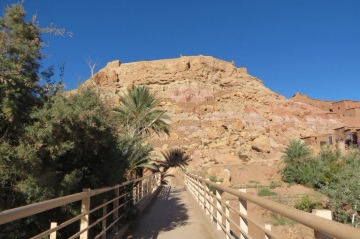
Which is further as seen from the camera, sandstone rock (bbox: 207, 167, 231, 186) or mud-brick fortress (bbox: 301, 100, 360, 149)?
mud-brick fortress (bbox: 301, 100, 360, 149)

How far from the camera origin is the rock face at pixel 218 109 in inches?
1837

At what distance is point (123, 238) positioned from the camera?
7875 millimetres

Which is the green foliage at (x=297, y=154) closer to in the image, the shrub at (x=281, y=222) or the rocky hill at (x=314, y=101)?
the shrub at (x=281, y=222)

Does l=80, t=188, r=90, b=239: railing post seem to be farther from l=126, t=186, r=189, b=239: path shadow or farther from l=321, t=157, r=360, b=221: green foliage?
l=321, t=157, r=360, b=221: green foliage

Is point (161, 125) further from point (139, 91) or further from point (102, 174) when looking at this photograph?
point (102, 174)

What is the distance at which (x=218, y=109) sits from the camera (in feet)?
215

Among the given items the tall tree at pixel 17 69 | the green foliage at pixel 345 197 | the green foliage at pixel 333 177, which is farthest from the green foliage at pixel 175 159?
the tall tree at pixel 17 69

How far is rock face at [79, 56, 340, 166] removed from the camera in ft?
153

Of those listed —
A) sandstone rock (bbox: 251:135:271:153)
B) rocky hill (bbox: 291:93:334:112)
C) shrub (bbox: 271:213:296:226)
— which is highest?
rocky hill (bbox: 291:93:334:112)

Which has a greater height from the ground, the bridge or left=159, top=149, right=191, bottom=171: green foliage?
left=159, top=149, right=191, bottom=171: green foliage

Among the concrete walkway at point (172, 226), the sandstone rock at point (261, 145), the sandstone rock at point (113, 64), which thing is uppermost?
the sandstone rock at point (113, 64)

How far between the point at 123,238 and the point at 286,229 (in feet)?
26.3

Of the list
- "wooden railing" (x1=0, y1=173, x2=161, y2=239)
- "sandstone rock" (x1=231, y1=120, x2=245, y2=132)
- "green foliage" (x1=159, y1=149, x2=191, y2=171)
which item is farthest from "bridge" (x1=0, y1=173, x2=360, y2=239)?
"sandstone rock" (x1=231, y1=120, x2=245, y2=132)

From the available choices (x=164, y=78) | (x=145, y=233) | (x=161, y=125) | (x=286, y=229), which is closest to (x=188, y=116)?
(x=164, y=78)
